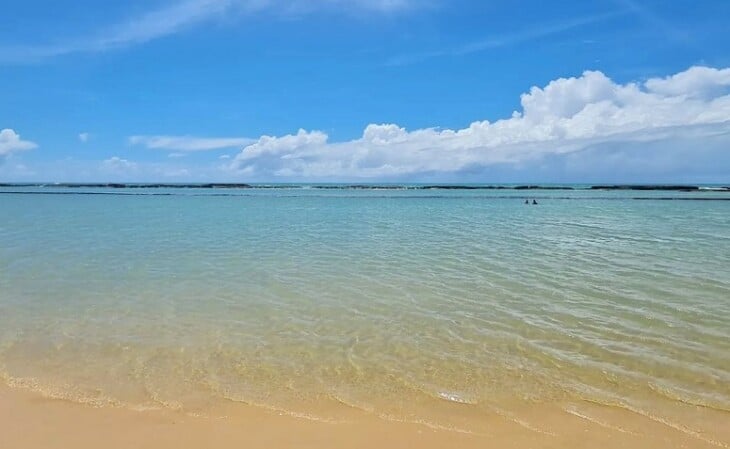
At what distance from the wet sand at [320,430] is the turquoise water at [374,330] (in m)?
0.24

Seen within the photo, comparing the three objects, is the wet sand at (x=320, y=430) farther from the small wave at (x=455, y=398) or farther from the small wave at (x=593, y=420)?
the small wave at (x=455, y=398)

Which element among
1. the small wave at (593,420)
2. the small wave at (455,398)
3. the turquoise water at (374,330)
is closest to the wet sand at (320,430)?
the small wave at (593,420)

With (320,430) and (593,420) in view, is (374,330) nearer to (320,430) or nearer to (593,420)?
(320,430)

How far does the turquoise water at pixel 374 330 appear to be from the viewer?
5.07 m

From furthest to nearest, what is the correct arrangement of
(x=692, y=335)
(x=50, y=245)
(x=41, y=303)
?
(x=50, y=245)
(x=41, y=303)
(x=692, y=335)

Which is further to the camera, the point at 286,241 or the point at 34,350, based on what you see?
the point at 286,241

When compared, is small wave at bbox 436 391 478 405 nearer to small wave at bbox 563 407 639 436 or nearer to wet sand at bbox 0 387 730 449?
wet sand at bbox 0 387 730 449

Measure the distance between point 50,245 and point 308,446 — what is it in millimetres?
15793

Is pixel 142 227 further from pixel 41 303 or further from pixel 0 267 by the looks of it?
pixel 41 303

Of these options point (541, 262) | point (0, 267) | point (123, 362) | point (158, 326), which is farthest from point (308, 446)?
point (0, 267)

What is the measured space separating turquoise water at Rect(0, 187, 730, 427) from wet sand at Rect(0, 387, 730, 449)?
24 centimetres

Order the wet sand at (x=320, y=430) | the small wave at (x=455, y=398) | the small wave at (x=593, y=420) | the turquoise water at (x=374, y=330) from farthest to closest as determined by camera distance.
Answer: the turquoise water at (x=374, y=330), the small wave at (x=455, y=398), the small wave at (x=593, y=420), the wet sand at (x=320, y=430)

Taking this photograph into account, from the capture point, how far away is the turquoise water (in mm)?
5066

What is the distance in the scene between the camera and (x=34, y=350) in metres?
6.31
